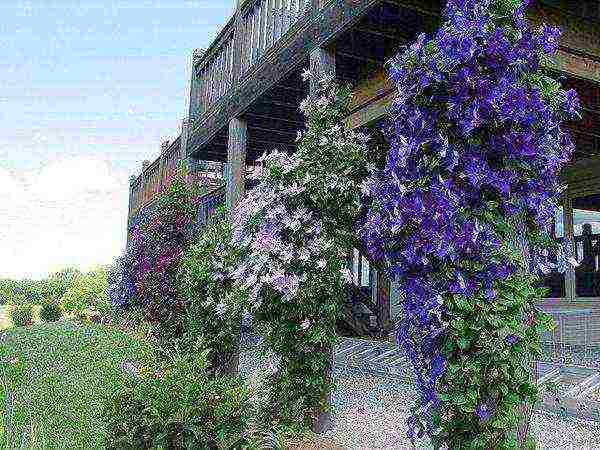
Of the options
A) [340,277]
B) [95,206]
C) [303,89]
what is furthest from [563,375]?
[95,206]

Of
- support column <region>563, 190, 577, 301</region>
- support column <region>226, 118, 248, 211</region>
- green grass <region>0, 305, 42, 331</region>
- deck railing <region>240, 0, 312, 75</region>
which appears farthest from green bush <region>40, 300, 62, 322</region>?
support column <region>563, 190, 577, 301</region>

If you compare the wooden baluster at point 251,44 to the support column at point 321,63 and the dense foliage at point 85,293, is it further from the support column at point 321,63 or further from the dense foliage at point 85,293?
the dense foliage at point 85,293

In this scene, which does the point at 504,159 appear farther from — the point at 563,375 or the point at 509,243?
the point at 563,375

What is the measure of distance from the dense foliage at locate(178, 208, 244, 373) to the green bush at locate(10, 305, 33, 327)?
19.9 meters

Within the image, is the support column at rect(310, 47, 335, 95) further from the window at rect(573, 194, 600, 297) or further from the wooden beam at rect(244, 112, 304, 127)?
the window at rect(573, 194, 600, 297)

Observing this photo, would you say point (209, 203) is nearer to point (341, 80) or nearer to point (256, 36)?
point (256, 36)

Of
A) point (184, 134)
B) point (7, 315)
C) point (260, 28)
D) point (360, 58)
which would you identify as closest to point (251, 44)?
point (260, 28)

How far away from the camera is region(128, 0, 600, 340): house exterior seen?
4746mm

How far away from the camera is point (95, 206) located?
3550 centimetres

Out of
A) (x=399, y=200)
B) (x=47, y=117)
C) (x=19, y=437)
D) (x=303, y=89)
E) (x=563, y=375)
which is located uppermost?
(x=47, y=117)

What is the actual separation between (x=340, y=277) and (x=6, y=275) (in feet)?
89.5

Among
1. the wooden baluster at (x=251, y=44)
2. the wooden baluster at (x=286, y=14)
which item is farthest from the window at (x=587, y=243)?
the wooden baluster at (x=251, y=44)

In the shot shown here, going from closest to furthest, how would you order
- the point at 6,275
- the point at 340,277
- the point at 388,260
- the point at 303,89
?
the point at 388,260, the point at 340,277, the point at 303,89, the point at 6,275

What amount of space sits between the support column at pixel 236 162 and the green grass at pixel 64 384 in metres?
2.14
